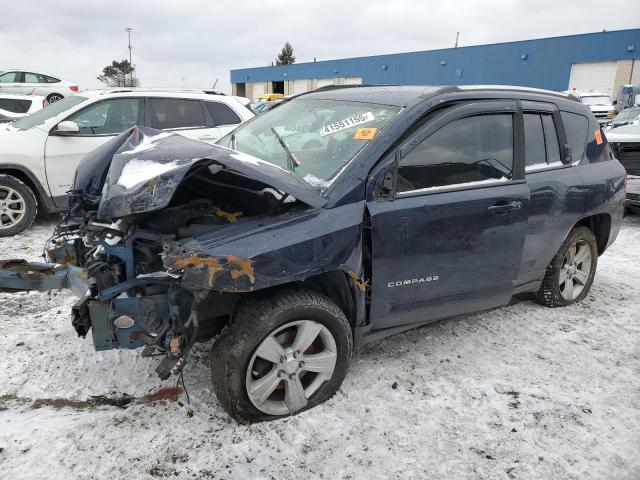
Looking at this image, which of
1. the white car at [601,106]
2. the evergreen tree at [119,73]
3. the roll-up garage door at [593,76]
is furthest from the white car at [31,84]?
the evergreen tree at [119,73]

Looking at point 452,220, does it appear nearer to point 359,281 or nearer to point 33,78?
point 359,281

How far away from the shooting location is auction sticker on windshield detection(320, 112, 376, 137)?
3125 mm

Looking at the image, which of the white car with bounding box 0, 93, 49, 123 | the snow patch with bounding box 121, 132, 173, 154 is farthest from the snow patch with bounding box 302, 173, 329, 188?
the white car with bounding box 0, 93, 49, 123

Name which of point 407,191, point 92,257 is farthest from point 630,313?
point 92,257

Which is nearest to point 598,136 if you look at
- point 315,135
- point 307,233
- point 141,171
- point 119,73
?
point 315,135

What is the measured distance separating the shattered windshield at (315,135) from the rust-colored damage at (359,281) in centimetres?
52

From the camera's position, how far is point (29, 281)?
2938 millimetres

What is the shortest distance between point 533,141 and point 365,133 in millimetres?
1487

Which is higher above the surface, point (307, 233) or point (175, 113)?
point (175, 113)

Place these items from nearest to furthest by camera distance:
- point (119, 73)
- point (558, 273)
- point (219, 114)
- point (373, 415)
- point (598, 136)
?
point (373, 415), point (558, 273), point (598, 136), point (219, 114), point (119, 73)

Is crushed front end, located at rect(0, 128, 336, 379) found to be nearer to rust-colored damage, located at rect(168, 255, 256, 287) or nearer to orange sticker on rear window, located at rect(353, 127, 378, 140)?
rust-colored damage, located at rect(168, 255, 256, 287)

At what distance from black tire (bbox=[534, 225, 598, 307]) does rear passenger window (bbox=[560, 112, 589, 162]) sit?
66 cm

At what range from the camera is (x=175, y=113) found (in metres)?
6.82

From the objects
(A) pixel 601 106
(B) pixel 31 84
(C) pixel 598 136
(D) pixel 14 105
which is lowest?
(C) pixel 598 136
